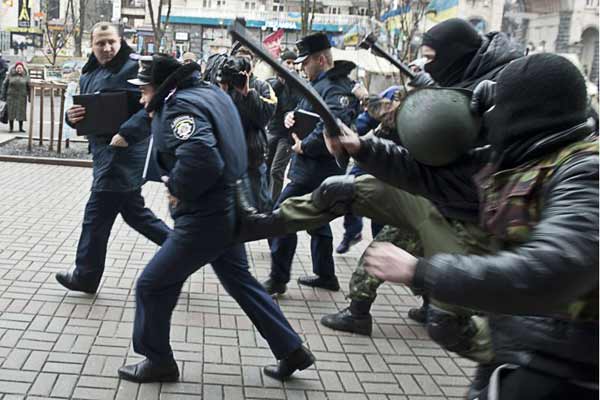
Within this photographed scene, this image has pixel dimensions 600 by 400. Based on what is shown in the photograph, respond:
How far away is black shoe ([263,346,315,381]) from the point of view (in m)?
3.89

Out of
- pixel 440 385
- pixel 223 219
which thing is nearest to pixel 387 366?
pixel 440 385

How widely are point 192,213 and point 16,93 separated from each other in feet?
42.2

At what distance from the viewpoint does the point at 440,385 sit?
4.11m

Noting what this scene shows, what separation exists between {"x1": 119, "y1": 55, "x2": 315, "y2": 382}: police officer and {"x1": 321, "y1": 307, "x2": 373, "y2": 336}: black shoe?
0.96 metres

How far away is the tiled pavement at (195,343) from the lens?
383 centimetres

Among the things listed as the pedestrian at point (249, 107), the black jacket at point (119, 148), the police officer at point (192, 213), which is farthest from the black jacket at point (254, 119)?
the police officer at point (192, 213)

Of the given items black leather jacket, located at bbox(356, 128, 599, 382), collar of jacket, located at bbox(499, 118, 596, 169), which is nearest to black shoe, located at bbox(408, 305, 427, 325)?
black leather jacket, located at bbox(356, 128, 599, 382)

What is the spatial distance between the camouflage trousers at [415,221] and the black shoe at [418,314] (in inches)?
87.9

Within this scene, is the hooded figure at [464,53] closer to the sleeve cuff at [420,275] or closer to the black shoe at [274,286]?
the sleeve cuff at [420,275]

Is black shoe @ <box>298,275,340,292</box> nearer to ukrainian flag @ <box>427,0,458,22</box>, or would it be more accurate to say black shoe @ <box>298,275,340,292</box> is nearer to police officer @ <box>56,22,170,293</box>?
police officer @ <box>56,22,170,293</box>

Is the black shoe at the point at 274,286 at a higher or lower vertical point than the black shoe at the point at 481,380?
lower

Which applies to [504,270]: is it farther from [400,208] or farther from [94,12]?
[94,12]

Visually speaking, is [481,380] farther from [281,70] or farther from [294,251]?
[294,251]

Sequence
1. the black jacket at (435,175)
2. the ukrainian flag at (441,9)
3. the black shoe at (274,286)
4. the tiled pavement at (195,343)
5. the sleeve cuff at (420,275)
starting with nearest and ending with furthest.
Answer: the sleeve cuff at (420,275), the black jacket at (435,175), the tiled pavement at (195,343), the black shoe at (274,286), the ukrainian flag at (441,9)
